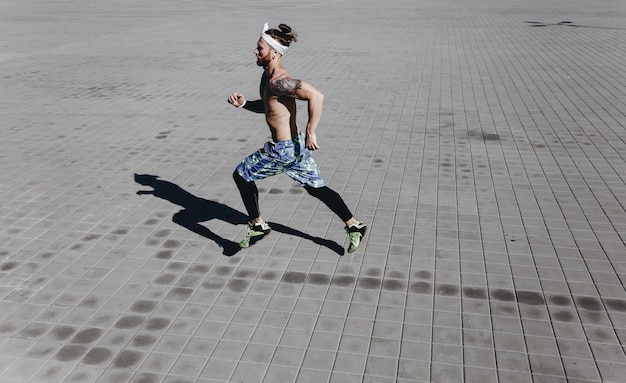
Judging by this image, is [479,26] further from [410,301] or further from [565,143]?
[410,301]

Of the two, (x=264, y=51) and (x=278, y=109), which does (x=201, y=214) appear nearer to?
(x=278, y=109)

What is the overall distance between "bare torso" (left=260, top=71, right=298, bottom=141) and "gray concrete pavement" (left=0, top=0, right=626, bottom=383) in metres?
1.08

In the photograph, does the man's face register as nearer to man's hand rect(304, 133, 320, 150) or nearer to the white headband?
the white headband

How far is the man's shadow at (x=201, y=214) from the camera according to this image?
5.65 meters

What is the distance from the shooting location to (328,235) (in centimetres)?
580

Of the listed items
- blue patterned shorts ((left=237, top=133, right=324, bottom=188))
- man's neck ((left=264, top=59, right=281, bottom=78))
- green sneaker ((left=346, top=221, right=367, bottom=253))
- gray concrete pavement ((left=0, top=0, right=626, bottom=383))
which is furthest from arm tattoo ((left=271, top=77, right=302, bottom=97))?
gray concrete pavement ((left=0, top=0, right=626, bottom=383))

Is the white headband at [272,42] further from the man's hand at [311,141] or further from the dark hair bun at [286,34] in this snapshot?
the man's hand at [311,141]

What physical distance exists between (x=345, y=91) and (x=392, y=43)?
22.4 ft

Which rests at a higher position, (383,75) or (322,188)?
(322,188)

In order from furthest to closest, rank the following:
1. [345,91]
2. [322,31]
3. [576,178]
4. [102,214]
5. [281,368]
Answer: [322,31]
[345,91]
[576,178]
[102,214]
[281,368]

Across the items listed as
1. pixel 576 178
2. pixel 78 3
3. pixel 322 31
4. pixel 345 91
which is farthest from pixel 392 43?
pixel 78 3

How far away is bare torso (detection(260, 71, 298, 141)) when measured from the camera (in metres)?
4.94

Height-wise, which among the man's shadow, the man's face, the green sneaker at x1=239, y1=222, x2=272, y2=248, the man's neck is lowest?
the man's shadow

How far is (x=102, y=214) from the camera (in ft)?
20.6
